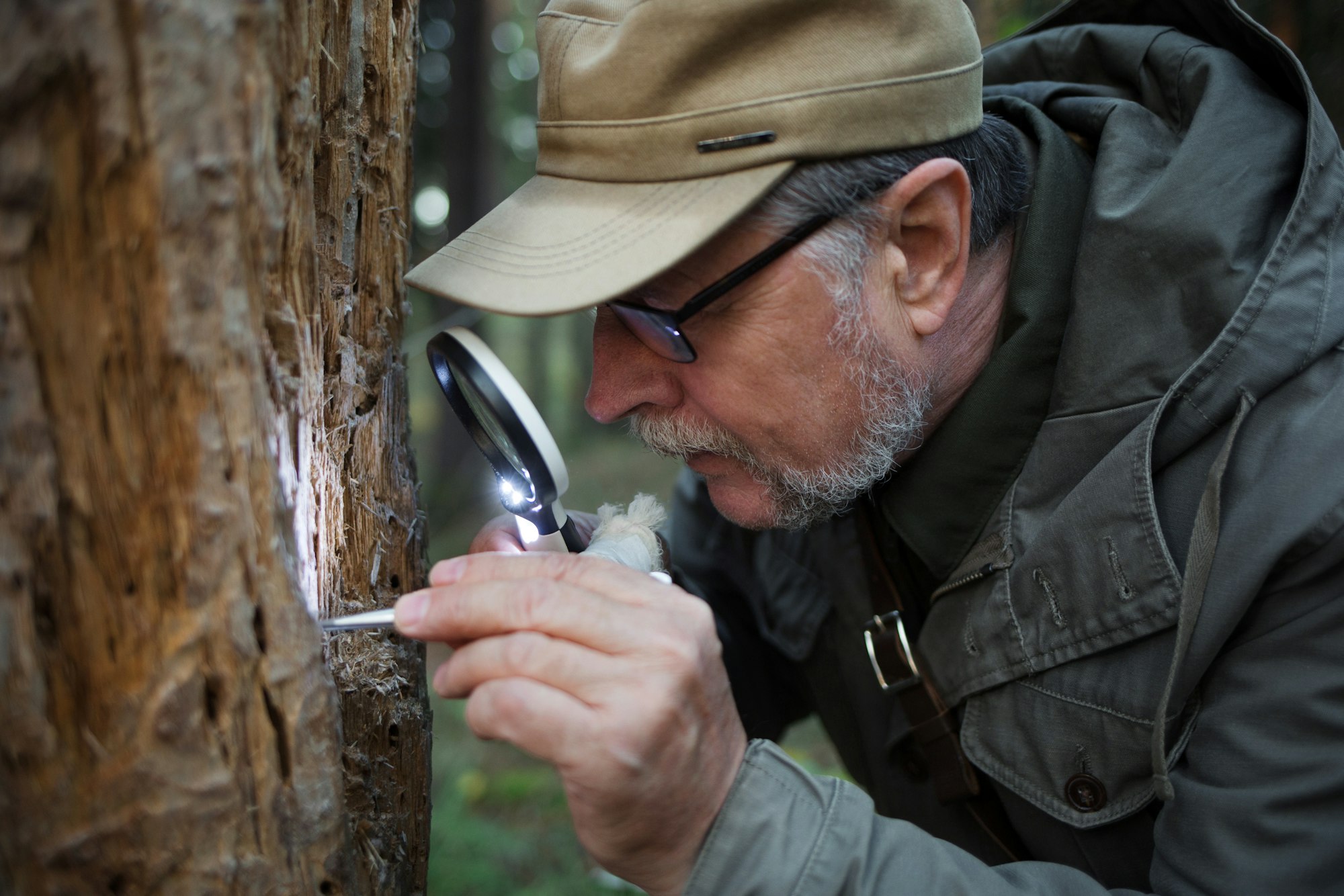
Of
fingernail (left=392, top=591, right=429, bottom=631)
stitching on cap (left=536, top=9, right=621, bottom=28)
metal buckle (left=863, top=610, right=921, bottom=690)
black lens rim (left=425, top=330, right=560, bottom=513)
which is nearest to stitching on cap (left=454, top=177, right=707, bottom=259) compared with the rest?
black lens rim (left=425, top=330, right=560, bottom=513)

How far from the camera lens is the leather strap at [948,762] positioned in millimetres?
2068

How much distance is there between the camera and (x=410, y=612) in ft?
4.32

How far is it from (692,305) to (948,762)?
123 cm

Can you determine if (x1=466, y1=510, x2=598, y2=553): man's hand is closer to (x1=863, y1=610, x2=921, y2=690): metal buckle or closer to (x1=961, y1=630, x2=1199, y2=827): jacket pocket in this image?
(x1=863, y1=610, x2=921, y2=690): metal buckle

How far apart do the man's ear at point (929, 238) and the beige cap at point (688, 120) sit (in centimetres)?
9

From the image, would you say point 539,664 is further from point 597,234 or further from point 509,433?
point 597,234

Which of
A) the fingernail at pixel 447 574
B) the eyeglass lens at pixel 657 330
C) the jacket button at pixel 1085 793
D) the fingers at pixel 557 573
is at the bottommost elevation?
the jacket button at pixel 1085 793

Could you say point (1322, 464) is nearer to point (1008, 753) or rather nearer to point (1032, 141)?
point (1008, 753)

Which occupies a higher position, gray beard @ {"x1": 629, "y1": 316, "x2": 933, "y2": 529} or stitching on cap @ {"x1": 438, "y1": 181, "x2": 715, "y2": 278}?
stitching on cap @ {"x1": 438, "y1": 181, "x2": 715, "y2": 278}

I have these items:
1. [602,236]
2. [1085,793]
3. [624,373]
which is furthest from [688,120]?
[1085,793]

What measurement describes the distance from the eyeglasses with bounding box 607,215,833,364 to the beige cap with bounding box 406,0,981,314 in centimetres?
12

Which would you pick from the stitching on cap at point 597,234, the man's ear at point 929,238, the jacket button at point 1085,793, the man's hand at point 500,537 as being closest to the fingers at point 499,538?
the man's hand at point 500,537

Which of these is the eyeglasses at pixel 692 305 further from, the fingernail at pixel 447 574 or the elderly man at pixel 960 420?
the fingernail at pixel 447 574

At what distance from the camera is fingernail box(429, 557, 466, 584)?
136cm
